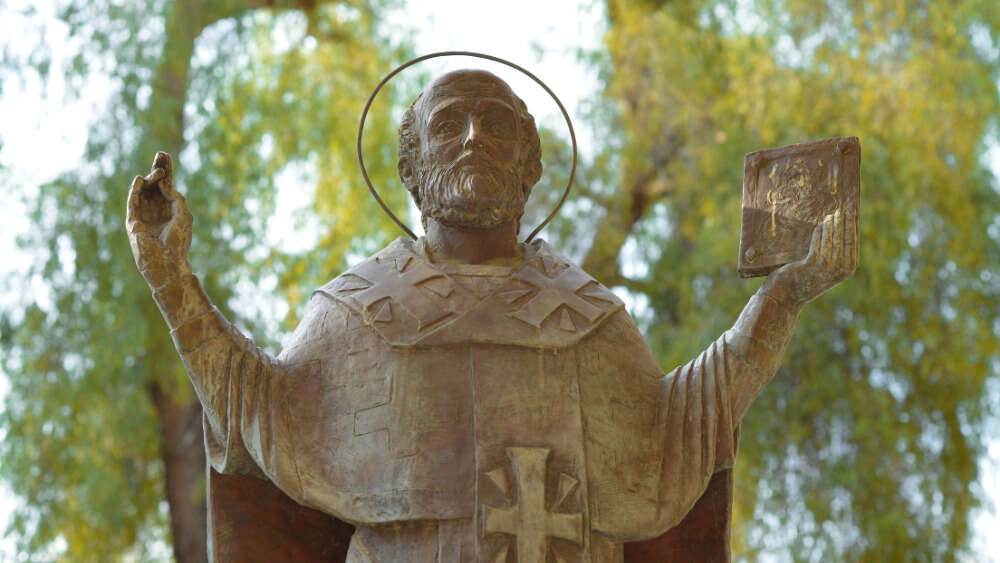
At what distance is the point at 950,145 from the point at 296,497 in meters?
6.91

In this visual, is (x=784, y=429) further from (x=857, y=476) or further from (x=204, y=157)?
(x=204, y=157)

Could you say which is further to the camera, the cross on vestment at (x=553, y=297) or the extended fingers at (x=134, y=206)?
the cross on vestment at (x=553, y=297)

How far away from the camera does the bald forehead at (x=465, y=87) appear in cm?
530

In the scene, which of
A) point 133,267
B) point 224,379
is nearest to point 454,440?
point 224,379

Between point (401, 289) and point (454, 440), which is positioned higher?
point (401, 289)

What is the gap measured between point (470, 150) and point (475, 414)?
87 cm

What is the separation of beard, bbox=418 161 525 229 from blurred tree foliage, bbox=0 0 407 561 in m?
4.61

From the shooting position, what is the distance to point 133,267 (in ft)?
31.8

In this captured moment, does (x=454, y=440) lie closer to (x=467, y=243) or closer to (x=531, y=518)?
(x=531, y=518)

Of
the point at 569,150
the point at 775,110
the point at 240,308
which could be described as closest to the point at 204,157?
the point at 240,308

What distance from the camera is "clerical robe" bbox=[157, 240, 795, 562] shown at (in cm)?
480

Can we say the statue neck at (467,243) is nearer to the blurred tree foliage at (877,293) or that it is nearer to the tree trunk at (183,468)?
the tree trunk at (183,468)

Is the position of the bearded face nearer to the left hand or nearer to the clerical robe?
the clerical robe

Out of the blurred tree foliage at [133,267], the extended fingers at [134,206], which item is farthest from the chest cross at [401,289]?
the blurred tree foliage at [133,267]
